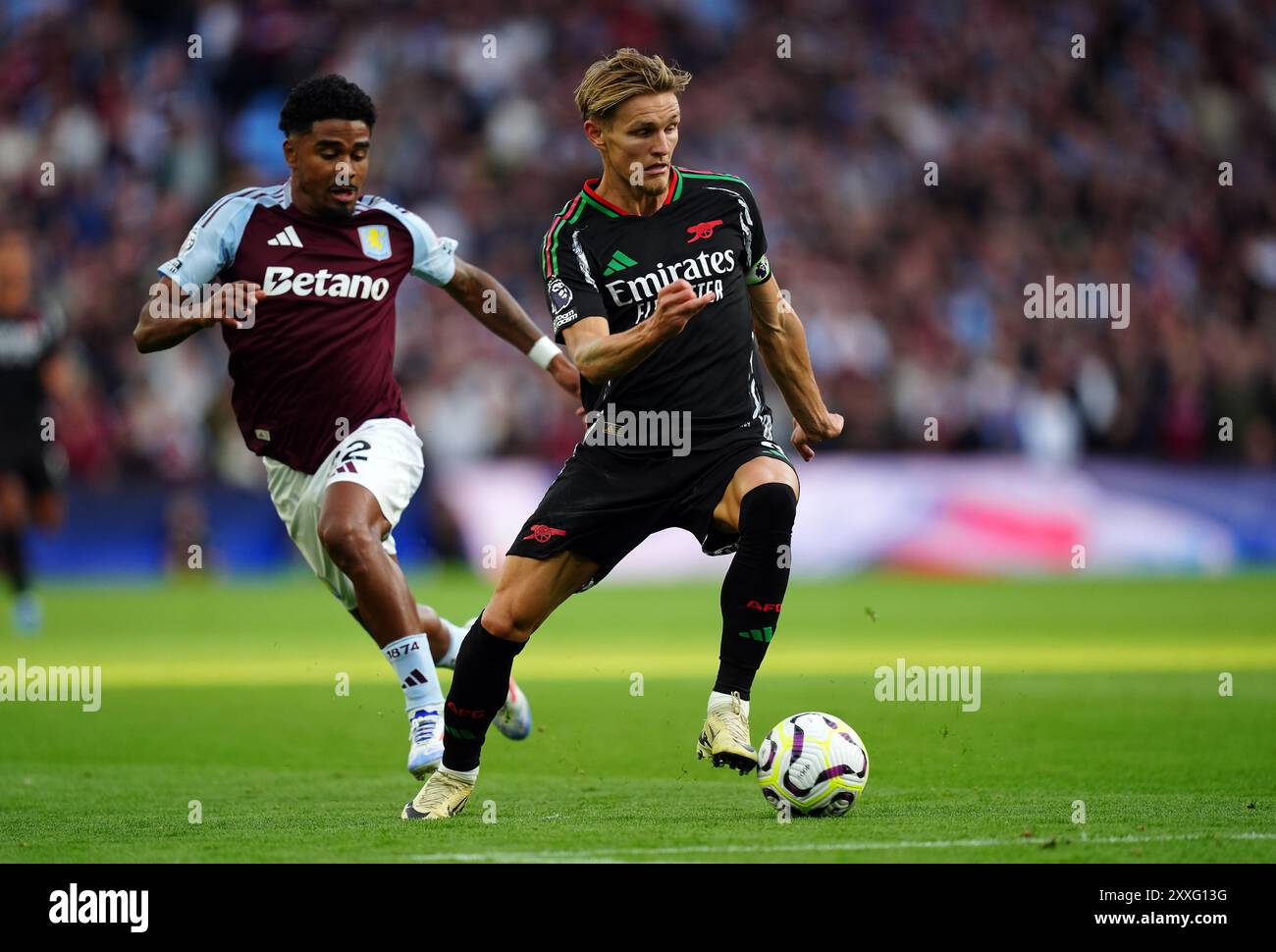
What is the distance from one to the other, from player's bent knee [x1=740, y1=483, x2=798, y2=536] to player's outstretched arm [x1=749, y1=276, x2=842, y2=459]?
619 millimetres

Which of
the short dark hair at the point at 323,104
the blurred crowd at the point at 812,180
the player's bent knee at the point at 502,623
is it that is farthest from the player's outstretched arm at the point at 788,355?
the blurred crowd at the point at 812,180

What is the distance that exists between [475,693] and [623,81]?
7.69 feet

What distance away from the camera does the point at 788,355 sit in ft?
23.8

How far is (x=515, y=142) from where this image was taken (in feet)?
81.2

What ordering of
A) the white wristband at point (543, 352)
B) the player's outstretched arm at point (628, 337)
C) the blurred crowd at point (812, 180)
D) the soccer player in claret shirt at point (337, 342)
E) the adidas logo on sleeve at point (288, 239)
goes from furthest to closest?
the blurred crowd at point (812, 180) → the white wristband at point (543, 352) → the adidas logo on sleeve at point (288, 239) → the soccer player in claret shirt at point (337, 342) → the player's outstretched arm at point (628, 337)

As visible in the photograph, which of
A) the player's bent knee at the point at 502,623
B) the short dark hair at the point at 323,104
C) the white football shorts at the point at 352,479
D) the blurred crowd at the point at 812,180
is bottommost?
the player's bent knee at the point at 502,623

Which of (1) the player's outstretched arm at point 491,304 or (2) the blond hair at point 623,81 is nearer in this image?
(2) the blond hair at point 623,81

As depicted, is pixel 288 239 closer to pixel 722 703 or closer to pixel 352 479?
pixel 352 479

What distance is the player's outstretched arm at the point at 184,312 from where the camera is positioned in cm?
713

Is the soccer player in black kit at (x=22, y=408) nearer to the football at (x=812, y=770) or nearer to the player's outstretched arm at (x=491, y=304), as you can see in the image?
the player's outstretched arm at (x=491, y=304)

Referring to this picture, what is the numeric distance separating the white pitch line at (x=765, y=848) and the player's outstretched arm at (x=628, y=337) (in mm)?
1740

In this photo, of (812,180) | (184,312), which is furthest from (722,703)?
(812,180)
